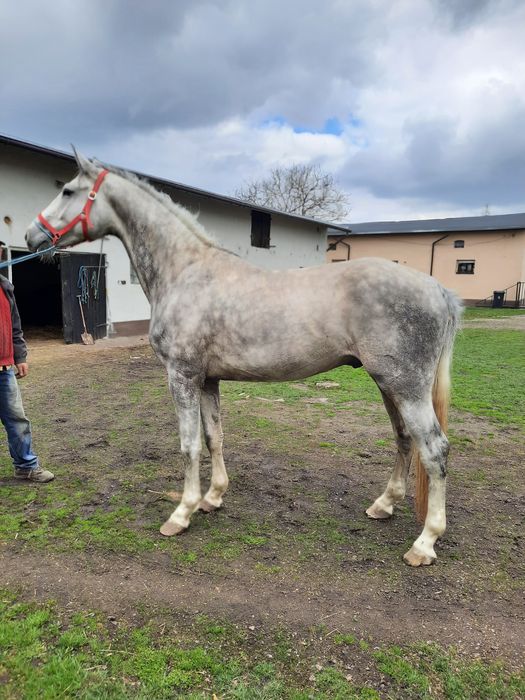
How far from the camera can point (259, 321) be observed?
2.81 metres

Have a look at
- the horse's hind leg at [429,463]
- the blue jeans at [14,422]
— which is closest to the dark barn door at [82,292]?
the blue jeans at [14,422]

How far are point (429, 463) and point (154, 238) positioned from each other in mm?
2353

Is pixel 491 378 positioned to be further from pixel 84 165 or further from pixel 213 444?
pixel 84 165

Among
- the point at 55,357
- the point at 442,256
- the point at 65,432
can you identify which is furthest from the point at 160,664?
the point at 442,256

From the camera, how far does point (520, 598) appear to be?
244 cm

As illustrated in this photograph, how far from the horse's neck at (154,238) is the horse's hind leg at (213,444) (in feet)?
2.83

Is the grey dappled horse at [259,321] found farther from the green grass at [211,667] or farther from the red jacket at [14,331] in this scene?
the green grass at [211,667]

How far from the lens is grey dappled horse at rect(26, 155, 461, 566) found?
268 cm

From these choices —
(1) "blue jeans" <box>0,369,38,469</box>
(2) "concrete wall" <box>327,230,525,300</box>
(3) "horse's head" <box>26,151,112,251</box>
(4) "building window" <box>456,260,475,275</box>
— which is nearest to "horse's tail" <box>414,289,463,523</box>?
(3) "horse's head" <box>26,151,112,251</box>

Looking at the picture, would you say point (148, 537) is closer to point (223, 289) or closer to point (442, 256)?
point (223, 289)

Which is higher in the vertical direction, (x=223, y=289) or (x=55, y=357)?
(x=223, y=289)

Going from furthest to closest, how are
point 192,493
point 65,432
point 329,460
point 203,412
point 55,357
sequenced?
point 55,357, point 65,432, point 329,460, point 203,412, point 192,493

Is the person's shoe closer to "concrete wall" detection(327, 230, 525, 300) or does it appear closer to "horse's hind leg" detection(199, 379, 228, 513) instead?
"horse's hind leg" detection(199, 379, 228, 513)

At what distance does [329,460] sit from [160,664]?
2.67 metres
